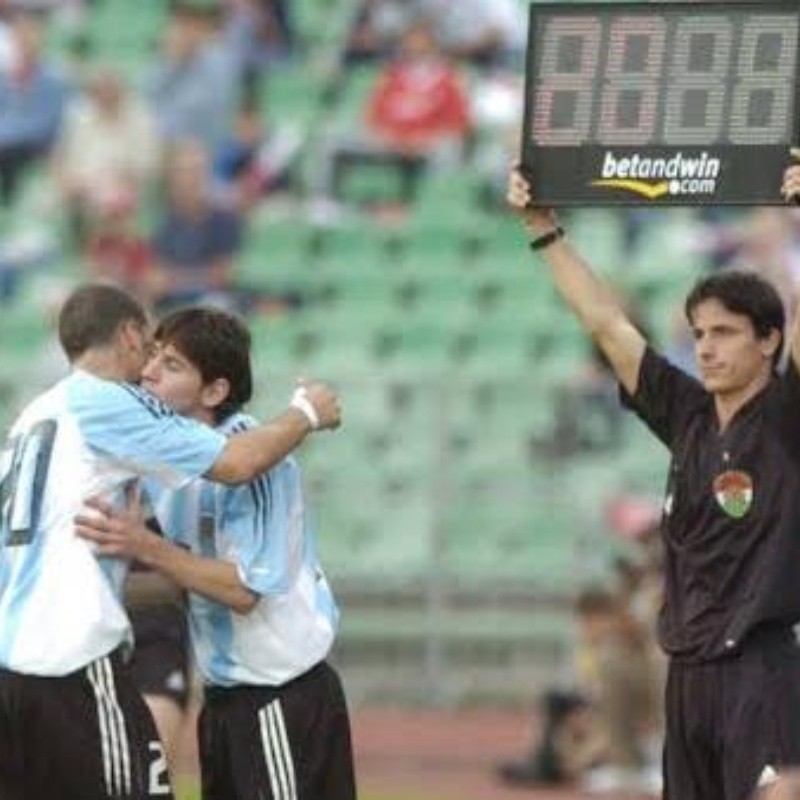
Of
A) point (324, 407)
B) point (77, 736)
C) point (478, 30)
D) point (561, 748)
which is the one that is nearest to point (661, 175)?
point (324, 407)

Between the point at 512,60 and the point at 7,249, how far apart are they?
10.2 ft

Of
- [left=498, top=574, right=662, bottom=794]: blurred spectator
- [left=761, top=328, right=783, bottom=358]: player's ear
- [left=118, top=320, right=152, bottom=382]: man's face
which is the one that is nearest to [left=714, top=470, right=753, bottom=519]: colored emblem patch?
[left=761, top=328, right=783, bottom=358]: player's ear

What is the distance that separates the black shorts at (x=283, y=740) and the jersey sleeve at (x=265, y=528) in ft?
1.05

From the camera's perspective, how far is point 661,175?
33.0ft

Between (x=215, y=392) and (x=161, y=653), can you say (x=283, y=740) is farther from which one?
(x=161, y=653)

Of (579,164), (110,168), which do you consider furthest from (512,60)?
(579,164)

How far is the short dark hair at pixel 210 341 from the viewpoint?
10.2 m

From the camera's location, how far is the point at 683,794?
33.8 feet

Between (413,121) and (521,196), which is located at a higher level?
(413,121)

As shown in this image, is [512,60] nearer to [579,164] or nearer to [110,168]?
[110,168]

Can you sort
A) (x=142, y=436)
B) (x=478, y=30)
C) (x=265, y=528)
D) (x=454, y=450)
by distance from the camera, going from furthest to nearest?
(x=478, y=30) < (x=454, y=450) < (x=265, y=528) < (x=142, y=436)

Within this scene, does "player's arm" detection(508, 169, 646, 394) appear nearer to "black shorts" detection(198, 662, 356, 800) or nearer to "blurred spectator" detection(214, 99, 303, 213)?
"black shorts" detection(198, 662, 356, 800)

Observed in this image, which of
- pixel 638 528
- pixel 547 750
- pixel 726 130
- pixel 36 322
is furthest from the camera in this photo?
pixel 36 322

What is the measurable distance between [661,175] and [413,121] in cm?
1109
